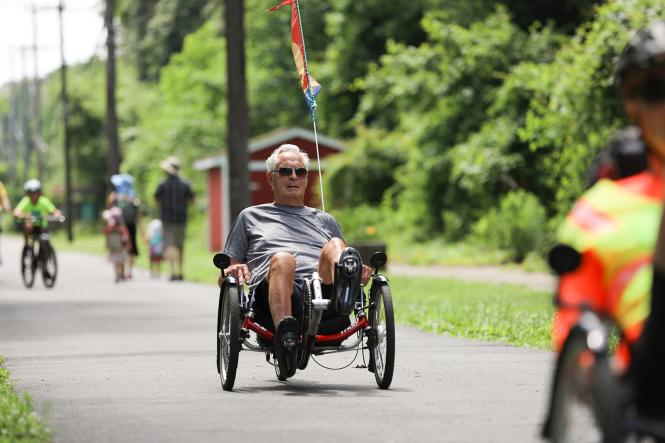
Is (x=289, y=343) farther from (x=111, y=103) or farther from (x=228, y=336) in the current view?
(x=111, y=103)

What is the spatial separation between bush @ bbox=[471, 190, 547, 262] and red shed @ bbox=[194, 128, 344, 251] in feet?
29.9

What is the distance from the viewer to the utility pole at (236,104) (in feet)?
75.6

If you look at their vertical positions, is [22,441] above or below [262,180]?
below

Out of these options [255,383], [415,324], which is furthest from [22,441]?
[415,324]

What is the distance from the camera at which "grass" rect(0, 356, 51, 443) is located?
7.04 metres

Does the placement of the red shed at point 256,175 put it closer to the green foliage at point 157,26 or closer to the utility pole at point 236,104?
the utility pole at point 236,104

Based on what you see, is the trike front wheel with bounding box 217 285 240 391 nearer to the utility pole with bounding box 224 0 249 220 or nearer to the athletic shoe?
the athletic shoe

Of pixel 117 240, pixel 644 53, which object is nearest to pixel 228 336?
pixel 644 53

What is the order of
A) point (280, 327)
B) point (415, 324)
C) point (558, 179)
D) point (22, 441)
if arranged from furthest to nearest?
point (558, 179) < point (415, 324) < point (280, 327) < point (22, 441)

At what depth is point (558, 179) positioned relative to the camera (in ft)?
100

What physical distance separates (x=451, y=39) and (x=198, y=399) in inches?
1065

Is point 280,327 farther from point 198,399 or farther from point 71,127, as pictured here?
point 71,127

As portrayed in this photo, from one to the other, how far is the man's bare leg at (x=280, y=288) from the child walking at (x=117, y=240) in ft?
49.1

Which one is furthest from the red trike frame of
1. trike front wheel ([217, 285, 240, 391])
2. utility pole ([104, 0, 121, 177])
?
utility pole ([104, 0, 121, 177])
